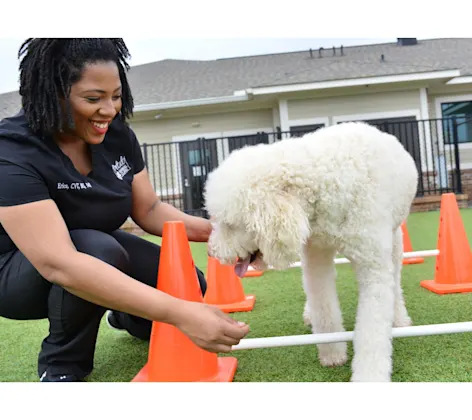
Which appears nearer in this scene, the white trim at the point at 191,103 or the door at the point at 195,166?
the door at the point at 195,166

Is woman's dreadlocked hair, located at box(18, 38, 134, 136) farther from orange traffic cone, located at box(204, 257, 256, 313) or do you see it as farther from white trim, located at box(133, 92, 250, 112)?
white trim, located at box(133, 92, 250, 112)

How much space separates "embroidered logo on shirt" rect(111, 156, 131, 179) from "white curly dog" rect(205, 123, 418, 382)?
535 millimetres

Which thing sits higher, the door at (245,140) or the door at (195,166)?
the door at (245,140)

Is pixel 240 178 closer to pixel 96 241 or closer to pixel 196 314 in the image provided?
pixel 196 314

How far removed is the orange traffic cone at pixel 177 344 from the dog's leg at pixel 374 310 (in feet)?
1.88

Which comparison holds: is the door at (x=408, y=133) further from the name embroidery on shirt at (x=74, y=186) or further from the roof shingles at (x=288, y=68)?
the name embroidery on shirt at (x=74, y=186)

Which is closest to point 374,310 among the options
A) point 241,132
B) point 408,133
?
point 408,133

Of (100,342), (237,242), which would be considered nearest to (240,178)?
(237,242)

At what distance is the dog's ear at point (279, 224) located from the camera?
1.67m

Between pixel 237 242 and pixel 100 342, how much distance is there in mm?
1415

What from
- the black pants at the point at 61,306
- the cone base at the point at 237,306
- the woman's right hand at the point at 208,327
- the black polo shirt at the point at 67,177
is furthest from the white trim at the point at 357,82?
the woman's right hand at the point at 208,327

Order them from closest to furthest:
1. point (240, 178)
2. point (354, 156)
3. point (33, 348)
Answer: point (240, 178)
point (354, 156)
point (33, 348)

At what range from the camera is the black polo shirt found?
5.73 ft

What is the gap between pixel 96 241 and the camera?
2.00 metres
